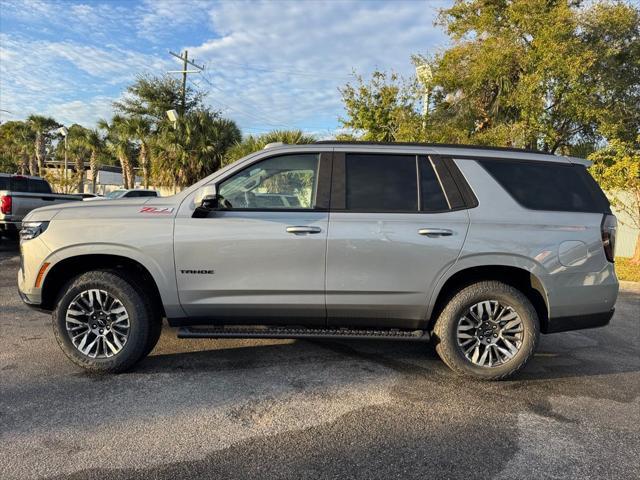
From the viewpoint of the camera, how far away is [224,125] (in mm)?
25578

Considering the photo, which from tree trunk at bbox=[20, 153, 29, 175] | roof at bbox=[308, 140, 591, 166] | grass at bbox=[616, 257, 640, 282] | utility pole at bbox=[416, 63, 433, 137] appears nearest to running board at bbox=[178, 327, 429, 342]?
roof at bbox=[308, 140, 591, 166]

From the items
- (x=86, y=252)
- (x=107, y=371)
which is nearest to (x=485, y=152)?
(x=86, y=252)

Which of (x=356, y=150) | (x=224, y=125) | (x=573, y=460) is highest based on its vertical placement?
(x=224, y=125)

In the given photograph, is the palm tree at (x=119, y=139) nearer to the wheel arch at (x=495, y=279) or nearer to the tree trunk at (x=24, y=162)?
the tree trunk at (x=24, y=162)

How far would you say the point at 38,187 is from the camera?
39.7 feet

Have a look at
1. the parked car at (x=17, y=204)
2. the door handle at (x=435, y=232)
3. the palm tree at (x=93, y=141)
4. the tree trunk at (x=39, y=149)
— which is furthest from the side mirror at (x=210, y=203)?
the tree trunk at (x=39, y=149)

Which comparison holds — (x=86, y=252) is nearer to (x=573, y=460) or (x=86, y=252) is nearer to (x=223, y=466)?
(x=223, y=466)

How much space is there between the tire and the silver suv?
1cm

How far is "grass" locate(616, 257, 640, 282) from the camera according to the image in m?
9.59

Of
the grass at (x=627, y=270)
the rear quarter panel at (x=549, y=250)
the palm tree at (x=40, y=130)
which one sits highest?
the palm tree at (x=40, y=130)

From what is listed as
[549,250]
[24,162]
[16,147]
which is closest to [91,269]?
[549,250]

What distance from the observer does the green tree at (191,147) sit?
24688 millimetres

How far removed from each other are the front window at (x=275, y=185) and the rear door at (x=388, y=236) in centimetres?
23

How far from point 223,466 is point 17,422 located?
60.3 inches
